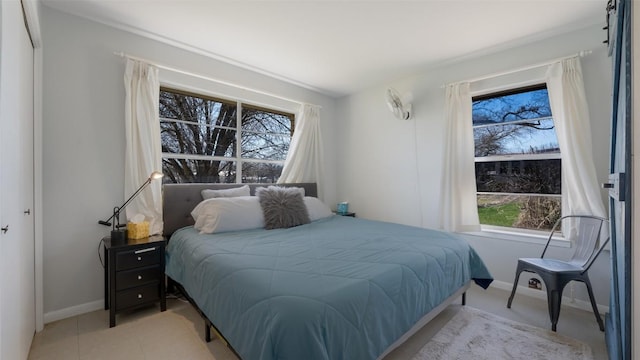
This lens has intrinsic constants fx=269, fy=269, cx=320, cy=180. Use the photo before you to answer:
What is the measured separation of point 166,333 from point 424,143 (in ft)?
11.0

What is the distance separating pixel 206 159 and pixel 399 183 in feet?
8.32

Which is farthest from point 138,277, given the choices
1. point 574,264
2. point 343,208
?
point 574,264

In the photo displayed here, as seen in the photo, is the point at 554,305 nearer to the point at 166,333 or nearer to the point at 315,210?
the point at 315,210

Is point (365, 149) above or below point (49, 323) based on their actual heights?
above

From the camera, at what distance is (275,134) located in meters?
3.91

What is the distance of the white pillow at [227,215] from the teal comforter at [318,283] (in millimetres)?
103

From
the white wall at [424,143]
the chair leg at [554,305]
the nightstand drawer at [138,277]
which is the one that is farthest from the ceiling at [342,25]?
the chair leg at [554,305]

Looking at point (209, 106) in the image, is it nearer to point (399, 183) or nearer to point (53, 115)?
point (53, 115)

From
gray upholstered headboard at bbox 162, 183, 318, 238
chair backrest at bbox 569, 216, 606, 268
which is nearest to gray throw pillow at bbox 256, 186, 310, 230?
gray upholstered headboard at bbox 162, 183, 318, 238

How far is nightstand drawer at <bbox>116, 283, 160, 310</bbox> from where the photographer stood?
2.13m

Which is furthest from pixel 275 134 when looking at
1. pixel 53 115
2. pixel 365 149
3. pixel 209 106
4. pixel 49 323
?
pixel 49 323

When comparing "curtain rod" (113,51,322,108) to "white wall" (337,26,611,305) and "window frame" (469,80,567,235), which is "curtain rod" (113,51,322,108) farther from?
"window frame" (469,80,567,235)

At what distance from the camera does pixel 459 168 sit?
10.2 ft

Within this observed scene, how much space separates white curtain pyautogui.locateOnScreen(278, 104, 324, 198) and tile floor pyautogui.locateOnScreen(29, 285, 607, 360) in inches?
81.2
